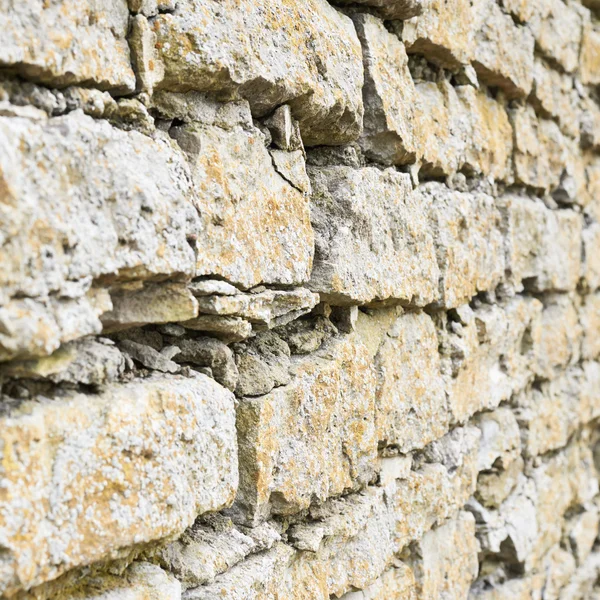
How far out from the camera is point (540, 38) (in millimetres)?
2730

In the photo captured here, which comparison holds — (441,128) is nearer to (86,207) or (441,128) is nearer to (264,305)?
(264,305)

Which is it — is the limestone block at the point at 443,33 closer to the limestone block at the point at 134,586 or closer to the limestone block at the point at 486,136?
the limestone block at the point at 486,136

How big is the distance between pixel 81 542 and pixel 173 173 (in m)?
0.46

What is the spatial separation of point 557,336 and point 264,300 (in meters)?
2.00

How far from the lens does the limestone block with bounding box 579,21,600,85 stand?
3.26 metres

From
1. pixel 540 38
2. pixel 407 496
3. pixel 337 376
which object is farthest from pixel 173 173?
pixel 540 38

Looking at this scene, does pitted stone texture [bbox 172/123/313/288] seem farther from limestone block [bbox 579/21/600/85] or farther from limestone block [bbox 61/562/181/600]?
limestone block [bbox 579/21/600/85]

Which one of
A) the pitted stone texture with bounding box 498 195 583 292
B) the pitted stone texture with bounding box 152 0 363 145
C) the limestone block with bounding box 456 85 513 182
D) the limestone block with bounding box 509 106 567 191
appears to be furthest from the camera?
the limestone block with bounding box 509 106 567 191

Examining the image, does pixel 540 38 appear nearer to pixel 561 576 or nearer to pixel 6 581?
pixel 561 576

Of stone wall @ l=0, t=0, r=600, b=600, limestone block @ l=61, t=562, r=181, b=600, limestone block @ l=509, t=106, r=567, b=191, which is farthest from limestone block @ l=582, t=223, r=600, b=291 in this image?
limestone block @ l=61, t=562, r=181, b=600

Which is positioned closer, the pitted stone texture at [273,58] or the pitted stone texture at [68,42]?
the pitted stone texture at [68,42]

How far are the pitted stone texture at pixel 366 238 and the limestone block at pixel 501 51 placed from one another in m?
0.68

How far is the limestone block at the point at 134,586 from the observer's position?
38.2 inches

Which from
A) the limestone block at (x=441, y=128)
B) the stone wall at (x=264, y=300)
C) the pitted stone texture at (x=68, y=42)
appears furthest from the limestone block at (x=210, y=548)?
the limestone block at (x=441, y=128)
